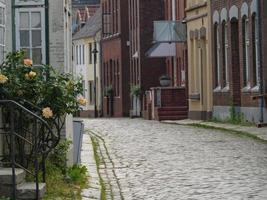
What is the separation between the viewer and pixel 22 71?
599 inches

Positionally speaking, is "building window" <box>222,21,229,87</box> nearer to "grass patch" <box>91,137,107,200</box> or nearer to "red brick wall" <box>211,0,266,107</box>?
"red brick wall" <box>211,0,266,107</box>

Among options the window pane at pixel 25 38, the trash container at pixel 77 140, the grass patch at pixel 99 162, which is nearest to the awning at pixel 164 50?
the grass patch at pixel 99 162

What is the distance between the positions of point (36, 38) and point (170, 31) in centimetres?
3157

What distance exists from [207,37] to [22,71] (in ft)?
90.8

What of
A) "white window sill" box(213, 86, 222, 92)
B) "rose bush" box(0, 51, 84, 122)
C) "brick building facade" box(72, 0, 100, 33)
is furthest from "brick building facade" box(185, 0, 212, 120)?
"brick building facade" box(72, 0, 100, 33)

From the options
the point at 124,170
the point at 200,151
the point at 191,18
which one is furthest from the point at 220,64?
the point at 124,170

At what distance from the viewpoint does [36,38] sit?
17.1 m

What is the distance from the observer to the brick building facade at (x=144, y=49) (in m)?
63.7

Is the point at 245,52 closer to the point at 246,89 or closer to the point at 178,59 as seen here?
the point at 246,89

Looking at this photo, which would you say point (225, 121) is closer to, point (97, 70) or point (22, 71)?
point (22, 71)

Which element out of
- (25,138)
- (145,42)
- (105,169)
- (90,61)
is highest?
(145,42)

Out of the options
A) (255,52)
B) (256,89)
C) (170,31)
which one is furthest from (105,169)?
(170,31)

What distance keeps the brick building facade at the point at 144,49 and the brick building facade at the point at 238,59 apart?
22.3m

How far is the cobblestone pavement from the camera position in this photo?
608 inches
